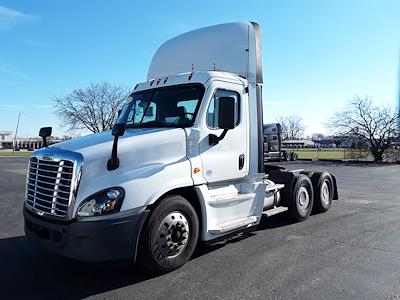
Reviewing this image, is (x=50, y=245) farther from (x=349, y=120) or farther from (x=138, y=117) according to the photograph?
(x=349, y=120)

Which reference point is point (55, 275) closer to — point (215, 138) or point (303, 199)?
point (215, 138)

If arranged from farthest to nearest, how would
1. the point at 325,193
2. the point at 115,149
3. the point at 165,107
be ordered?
the point at 325,193 < the point at 165,107 < the point at 115,149

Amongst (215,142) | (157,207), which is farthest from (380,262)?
(157,207)

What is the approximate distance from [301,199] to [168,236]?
4330 mm

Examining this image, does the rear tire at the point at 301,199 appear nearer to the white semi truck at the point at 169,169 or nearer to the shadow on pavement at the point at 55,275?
the white semi truck at the point at 169,169

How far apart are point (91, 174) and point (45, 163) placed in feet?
2.58

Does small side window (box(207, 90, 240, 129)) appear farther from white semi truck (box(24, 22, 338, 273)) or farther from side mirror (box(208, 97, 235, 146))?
side mirror (box(208, 97, 235, 146))

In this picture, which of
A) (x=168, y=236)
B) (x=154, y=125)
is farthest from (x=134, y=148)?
(x=168, y=236)

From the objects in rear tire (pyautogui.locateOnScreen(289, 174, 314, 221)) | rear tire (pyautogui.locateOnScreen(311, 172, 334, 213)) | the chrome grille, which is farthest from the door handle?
rear tire (pyautogui.locateOnScreen(311, 172, 334, 213))

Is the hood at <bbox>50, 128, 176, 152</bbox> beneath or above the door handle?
above

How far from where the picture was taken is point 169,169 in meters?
4.77

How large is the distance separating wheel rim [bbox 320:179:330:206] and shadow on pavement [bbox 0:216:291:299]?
13.1ft

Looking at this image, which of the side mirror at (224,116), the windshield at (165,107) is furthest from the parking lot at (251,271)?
the windshield at (165,107)

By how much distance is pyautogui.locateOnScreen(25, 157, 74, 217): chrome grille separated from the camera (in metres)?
4.29
